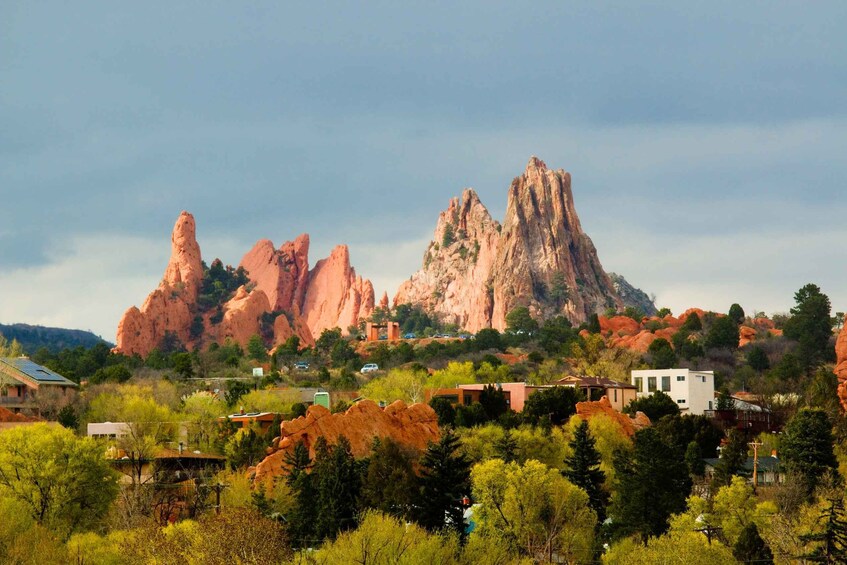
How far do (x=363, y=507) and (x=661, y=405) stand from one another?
133 ft

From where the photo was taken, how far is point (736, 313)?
180 meters

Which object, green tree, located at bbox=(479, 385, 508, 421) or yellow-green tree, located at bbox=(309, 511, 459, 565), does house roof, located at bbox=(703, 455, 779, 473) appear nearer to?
green tree, located at bbox=(479, 385, 508, 421)

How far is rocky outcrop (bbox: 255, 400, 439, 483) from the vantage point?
84938mm

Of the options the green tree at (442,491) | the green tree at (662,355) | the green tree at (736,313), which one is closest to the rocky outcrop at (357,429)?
the green tree at (442,491)

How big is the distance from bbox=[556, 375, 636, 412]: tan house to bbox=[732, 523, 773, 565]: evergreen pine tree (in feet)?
163

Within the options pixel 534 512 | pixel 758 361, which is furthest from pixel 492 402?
pixel 758 361

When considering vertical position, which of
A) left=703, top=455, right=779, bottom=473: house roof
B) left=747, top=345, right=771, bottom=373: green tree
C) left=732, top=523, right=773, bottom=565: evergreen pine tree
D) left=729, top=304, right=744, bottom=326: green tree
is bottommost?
left=732, top=523, right=773, bottom=565: evergreen pine tree

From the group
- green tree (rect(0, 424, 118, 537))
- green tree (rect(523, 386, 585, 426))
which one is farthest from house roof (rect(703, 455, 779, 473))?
green tree (rect(0, 424, 118, 537))

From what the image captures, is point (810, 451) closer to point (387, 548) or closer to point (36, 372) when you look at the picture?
point (387, 548)

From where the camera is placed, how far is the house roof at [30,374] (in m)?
123

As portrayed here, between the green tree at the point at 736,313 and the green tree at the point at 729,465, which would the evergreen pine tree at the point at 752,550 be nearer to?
the green tree at the point at 729,465

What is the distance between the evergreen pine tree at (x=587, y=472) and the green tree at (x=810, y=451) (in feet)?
36.5

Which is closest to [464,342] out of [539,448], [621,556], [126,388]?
[126,388]

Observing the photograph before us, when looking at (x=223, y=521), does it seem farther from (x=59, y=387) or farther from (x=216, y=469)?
(x=59, y=387)
